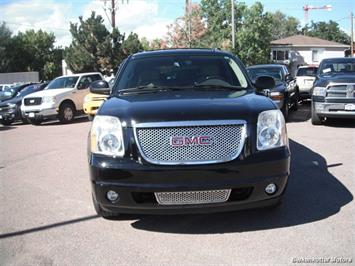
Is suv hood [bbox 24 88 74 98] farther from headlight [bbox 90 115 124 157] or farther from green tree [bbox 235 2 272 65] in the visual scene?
green tree [bbox 235 2 272 65]

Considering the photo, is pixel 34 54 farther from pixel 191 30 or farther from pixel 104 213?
pixel 104 213

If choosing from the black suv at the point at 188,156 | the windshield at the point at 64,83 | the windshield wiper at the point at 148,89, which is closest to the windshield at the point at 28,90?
the windshield at the point at 64,83

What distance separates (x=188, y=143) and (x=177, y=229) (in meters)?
0.96

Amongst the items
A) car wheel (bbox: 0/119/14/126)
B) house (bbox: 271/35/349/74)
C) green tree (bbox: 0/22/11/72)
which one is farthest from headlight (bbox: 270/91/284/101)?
green tree (bbox: 0/22/11/72)

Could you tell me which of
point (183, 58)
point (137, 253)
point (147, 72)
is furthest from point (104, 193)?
point (183, 58)

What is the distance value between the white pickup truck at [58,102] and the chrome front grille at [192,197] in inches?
554

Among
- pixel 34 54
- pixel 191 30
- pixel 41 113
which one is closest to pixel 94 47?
pixel 191 30

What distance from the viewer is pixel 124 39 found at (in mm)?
41406

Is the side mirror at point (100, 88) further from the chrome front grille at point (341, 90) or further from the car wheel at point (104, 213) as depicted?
the chrome front grille at point (341, 90)

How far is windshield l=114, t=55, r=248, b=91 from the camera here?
19.2 feet

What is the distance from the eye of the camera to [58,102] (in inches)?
704

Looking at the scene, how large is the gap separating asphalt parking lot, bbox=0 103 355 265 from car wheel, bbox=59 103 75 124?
1064 cm

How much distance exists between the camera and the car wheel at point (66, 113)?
59.0 ft

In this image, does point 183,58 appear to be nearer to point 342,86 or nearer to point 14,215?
point 14,215
